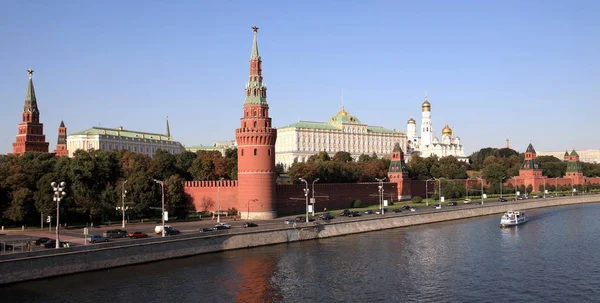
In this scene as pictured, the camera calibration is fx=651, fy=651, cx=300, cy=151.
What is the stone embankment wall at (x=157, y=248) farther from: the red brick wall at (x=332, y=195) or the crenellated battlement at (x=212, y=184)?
the crenellated battlement at (x=212, y=184)

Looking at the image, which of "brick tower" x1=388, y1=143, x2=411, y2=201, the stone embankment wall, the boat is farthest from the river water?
"brick tower" x1=388, y1=143, x2=411, y2=201

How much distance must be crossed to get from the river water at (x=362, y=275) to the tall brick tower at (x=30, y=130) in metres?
64.2

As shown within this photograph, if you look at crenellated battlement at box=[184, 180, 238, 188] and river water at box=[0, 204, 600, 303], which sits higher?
crenellated battlement at box=[184, 180, 238, 188]

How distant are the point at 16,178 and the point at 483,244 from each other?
166 ft

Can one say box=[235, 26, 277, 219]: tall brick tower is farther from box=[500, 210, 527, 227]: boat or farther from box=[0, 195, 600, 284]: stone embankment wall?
box=[500, 210, 527, 227]: boat

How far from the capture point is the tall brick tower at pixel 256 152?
270ft

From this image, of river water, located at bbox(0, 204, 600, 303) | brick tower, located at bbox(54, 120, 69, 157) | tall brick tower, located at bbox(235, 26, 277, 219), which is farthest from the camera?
brick tower, located at bbox(54, 120, 69, 157)

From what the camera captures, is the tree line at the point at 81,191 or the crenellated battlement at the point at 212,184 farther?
the crenellated battlement at the point at 212,184

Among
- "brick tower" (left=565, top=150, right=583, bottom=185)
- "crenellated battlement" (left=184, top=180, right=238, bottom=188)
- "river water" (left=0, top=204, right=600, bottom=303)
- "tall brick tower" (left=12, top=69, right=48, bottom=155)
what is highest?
"tall brick tower" (left=12, top=69, right=48, bottom=155)

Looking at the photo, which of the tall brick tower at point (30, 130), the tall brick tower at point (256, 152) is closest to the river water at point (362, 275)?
the tall brick tower at point (256, 152)

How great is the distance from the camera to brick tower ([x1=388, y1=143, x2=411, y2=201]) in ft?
404

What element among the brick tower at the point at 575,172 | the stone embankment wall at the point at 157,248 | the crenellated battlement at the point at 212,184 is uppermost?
the brick tower at the point at 575,172

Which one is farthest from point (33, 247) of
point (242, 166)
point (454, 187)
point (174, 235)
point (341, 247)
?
point (454, 187)

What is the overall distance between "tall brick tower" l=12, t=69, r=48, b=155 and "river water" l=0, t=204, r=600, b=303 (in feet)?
211
